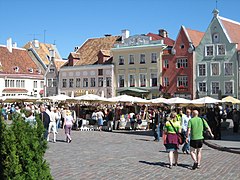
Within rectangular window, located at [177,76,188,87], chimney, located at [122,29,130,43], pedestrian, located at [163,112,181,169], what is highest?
chimney, located at [122,29,130,43]

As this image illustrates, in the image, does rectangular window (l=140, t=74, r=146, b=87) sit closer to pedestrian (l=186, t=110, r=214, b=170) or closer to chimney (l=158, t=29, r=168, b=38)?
chimney (l=158, t=29, r=168, b=38)

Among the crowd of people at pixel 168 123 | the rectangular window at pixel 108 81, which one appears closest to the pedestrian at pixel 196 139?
the crowd of people at pixel 168 123

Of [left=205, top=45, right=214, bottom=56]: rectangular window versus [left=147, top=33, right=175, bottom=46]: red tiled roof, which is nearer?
[left=205, top=45, right=214, bottom=56]: rectangular window

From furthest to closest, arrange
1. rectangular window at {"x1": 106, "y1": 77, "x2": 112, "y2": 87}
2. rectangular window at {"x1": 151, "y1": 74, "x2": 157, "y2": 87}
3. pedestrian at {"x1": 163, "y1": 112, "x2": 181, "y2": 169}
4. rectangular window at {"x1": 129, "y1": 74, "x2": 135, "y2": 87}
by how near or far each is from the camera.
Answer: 1. rectangular window at {"x1": 106, "y1": 77, "x2": 112, "y2": 87}
2. rectangular window at {"x1": 129, "y1": 74, "x2": 135, "y2": 87}
3. rectangular window at {"x1": 151, "y1": 74, "x2": 157, "y2": 87}
4. pedestrian at {"x1": 163, "y1": 112, "x2": 181, "y2": 169}

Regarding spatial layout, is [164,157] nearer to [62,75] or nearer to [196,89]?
[196,89]

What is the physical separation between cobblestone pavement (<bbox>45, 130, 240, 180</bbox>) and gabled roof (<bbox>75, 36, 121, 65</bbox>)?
42.5 metres

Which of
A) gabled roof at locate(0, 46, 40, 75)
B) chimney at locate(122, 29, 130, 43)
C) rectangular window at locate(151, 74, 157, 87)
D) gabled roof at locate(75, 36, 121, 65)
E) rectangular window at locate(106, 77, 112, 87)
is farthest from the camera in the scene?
gabled roof at locate(0, 46, 40, 75)

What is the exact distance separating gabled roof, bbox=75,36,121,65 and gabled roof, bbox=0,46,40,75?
28.5 feet

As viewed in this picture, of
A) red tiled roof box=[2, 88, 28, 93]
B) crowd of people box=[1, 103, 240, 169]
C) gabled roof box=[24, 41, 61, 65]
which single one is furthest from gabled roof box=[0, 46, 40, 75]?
crowd of people box=[1, 103, 240, 169]

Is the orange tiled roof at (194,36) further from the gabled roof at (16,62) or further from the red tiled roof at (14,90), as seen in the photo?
the red tiled roof at (14,90)

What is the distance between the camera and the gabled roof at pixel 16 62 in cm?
6188

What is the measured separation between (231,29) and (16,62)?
3256cm

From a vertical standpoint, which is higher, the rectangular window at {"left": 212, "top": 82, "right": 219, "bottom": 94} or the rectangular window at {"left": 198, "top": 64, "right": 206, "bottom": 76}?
the rectangular window at {"left": 198, "top": 64, "right": 206, "bottom": 76}

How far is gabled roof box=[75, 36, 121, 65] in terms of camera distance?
59062 millimetres
